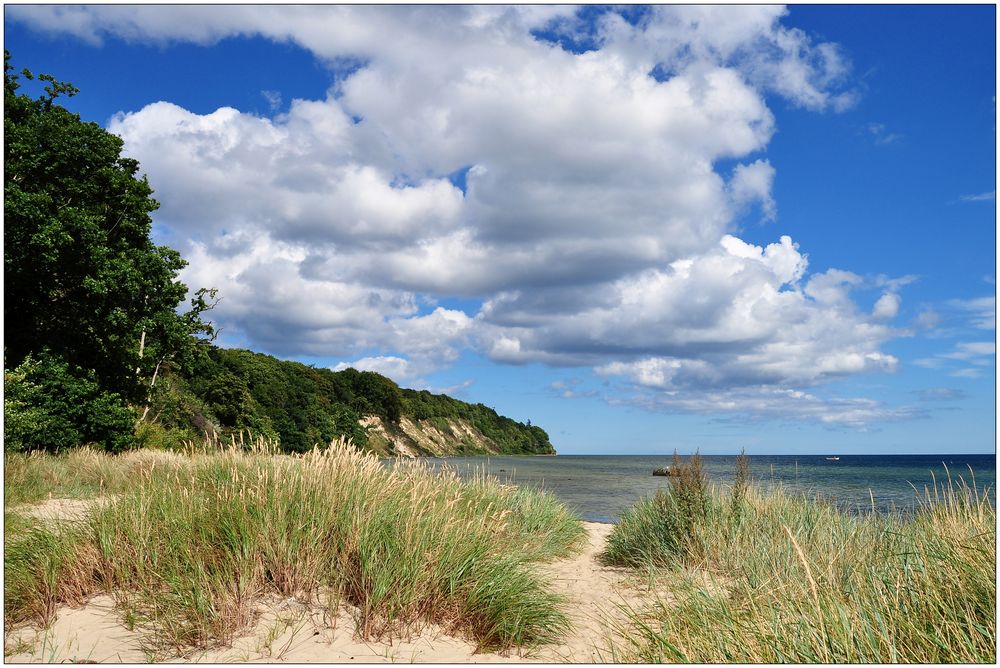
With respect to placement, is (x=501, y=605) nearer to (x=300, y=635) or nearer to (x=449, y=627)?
(x=449, y=627)

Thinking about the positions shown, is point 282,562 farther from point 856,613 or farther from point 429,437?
point 429,437

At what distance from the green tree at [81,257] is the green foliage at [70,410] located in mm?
315

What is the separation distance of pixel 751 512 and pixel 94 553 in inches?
361

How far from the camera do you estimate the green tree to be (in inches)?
816

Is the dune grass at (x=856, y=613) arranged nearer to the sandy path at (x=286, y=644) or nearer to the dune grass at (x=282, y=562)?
the sandy path at (x=286, y=644)

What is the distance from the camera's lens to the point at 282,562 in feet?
21.3

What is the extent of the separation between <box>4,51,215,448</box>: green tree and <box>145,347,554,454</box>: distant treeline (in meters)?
3.84

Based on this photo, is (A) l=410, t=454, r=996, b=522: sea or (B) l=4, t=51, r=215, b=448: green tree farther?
(B) l=4, t=51, r=215, b=448: green tree

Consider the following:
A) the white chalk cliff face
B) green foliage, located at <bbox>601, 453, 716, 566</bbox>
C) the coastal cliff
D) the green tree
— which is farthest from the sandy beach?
the coastal cliff

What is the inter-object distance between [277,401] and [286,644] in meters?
77.3

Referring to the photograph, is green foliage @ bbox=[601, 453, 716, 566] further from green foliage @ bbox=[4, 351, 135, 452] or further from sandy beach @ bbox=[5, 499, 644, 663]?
green foliage @ bbox=[4, 351, 135, 452]

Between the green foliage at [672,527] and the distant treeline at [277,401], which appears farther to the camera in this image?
the distant treeline at [277,401]

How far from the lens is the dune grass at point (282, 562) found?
6.02 metres

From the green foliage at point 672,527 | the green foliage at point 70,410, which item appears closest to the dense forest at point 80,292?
the green foliage at point 70,410
